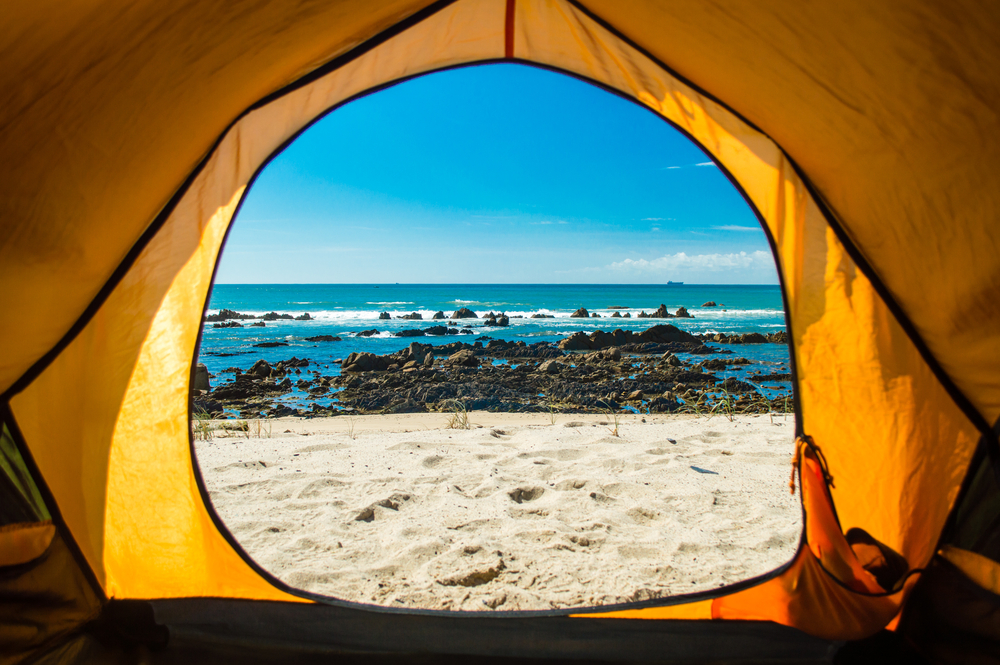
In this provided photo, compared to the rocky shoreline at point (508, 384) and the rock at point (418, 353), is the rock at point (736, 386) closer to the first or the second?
the rocky shoreline at point (508, 384)

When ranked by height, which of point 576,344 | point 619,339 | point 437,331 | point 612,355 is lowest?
point 612,355

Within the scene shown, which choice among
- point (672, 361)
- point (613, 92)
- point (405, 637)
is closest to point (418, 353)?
point (672, 361)

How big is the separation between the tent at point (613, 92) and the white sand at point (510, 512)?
0.26 metres

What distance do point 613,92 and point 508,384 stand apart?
6.76m

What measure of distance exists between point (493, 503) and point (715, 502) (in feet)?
4.02

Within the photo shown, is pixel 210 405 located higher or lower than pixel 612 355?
lower

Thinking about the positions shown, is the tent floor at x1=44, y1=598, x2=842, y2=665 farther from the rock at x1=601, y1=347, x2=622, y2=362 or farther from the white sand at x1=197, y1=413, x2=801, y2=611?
the rock at x1=601, y1=347, x2=622, y2=362

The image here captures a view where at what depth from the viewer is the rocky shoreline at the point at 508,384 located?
270 inches

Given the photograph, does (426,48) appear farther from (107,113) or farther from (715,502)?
(715,502)

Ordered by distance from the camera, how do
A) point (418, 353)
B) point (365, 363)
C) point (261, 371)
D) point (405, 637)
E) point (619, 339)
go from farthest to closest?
point (619, 339)
point (418, 353)
point (365, 363)
point (261, 371)
point (405, 637)

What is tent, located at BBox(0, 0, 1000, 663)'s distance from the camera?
4.08 feet

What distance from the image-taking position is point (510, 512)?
2668mm

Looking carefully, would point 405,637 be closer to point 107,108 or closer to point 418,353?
point 107,108

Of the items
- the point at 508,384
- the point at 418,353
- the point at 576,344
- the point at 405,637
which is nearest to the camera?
the point at 405,637
